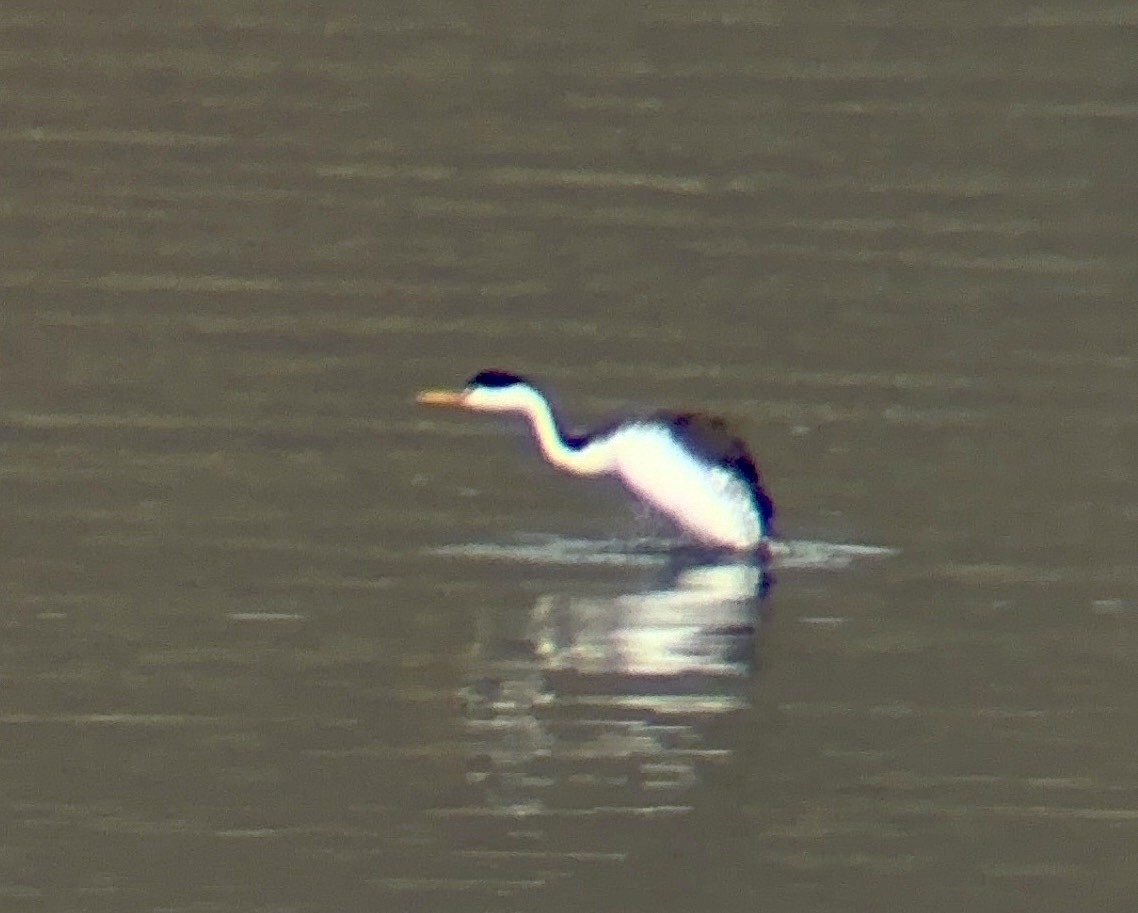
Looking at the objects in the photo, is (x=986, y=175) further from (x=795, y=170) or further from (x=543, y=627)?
(x=543, y=627)

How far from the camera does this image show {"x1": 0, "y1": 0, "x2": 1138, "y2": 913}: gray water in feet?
42.1

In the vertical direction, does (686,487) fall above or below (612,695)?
above

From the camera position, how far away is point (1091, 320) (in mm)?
20328

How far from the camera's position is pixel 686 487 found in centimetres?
1661

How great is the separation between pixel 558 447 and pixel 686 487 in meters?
0.57

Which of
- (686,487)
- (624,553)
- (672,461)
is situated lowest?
(624,553)

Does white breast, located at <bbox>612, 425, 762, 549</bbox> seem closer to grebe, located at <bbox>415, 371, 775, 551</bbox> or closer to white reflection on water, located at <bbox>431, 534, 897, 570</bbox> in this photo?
grebe, located at <bbox>415, 371, 775, 551</bbox>

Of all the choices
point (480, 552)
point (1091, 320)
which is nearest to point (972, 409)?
point (1091, 320)

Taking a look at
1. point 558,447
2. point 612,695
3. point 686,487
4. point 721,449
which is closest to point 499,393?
point 558,447

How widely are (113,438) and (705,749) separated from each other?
4940mm

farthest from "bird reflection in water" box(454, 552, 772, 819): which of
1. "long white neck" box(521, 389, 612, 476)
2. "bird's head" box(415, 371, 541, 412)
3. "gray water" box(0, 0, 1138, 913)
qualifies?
"bird's head" box(415, 371, 541, 412)

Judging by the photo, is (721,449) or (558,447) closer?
(721,449)

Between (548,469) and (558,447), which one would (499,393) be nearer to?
(558,447)

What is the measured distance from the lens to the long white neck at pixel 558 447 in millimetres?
16734
